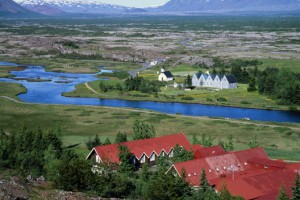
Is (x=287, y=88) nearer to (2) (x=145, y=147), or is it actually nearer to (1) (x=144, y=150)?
(2) (x=145, y=147)

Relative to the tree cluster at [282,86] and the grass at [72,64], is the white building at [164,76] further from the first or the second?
the grass at [72,64]

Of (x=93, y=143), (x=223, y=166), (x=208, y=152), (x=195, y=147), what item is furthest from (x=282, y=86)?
(x=223, y=166)

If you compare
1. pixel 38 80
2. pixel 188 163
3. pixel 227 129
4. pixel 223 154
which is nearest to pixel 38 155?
pixel 188 163

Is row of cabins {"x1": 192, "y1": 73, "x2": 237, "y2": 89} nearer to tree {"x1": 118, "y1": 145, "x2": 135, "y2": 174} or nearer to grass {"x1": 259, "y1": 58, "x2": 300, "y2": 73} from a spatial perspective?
grass {"x1": 259, "y1": 58, "x2": 300, "y2": 73}

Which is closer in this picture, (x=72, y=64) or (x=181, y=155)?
(x=181, y=155)

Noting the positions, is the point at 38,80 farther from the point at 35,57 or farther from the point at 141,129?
the point at 141,129

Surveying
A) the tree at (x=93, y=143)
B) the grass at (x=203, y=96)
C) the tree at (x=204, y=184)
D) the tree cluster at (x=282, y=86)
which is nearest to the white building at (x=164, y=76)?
the grass at (x=203, y=96)

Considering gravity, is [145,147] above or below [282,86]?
above
